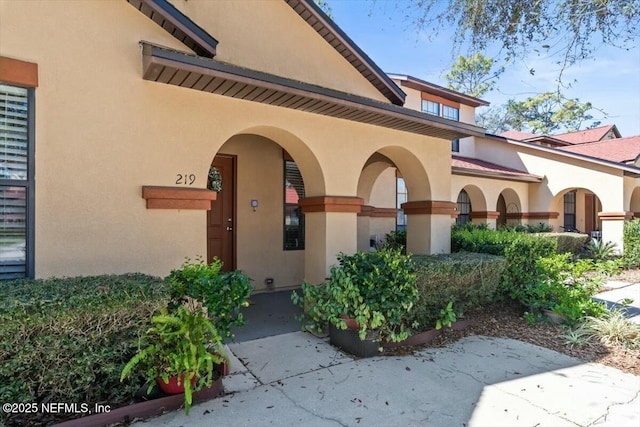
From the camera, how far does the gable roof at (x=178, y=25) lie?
425cm

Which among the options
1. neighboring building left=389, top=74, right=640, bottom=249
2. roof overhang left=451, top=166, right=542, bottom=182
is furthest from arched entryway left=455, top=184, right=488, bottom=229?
roof overhang left=451, top=166, right=542, bottom=182

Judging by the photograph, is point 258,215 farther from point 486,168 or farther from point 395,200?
point 486,168

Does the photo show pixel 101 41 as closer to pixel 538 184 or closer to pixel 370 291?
pixel 370 291

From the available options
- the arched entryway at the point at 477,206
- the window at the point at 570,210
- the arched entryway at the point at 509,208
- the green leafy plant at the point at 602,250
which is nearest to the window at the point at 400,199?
the arched entryway at the point at 477,206

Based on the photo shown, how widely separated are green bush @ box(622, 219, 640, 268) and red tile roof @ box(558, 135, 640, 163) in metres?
3.78

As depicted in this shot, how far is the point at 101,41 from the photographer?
4.10 meters

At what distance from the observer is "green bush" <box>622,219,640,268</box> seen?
40.1 ft

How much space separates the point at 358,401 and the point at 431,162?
4.94 metres

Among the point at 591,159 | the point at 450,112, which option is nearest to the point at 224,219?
the point at 450,112

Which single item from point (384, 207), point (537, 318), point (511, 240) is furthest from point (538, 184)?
point (537, 318)

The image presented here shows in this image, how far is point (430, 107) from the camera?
14.0 metres

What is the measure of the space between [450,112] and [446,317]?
37.4 ft

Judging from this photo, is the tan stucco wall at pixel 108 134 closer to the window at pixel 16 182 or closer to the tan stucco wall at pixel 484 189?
the window at pixel 16 182

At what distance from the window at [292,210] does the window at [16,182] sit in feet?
16.1
